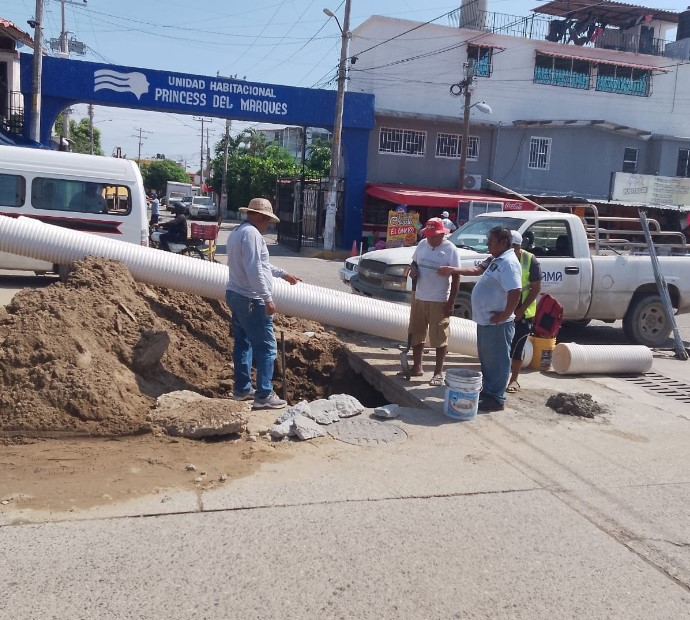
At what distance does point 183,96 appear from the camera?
81.7 feet

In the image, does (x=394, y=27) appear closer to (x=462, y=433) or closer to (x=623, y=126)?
(x=623, y=126)

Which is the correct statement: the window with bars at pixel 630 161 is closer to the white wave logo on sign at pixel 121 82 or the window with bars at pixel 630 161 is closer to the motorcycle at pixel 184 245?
the white wave logo on sign at pixel 121 82

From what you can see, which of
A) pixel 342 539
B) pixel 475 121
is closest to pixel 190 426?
pixel 342 539

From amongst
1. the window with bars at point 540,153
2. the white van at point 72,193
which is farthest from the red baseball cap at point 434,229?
the window with bars at point 540,153

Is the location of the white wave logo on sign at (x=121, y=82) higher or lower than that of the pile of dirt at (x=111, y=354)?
higher

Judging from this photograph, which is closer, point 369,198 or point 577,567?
point 577,567

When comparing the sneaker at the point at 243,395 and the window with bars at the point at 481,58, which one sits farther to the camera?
the window with bars at the point at 481,58

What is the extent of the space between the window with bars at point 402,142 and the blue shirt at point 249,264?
25060 mm

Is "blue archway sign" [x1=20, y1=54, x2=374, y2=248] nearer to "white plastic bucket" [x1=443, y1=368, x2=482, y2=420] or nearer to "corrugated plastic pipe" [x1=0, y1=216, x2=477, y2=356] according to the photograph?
"corrugated plastic pipe" [x1=0, y1=216, x2=477, y2=356]

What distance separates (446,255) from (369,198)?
2270 cm

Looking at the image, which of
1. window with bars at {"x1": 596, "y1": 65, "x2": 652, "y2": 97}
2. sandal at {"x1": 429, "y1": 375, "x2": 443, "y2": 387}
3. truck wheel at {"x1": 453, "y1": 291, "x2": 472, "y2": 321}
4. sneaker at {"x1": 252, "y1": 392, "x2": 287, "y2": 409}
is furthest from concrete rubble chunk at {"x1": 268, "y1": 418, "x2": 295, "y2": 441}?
window with bars at {"x1": 596, "y1": 65, "x2": 652, "y2": 97}

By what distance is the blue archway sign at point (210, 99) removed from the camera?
23.8 m

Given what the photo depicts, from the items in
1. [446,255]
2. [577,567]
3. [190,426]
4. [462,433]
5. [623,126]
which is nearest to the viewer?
[577,567]

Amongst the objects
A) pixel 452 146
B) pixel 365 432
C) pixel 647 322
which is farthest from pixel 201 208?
pixel 365 432
